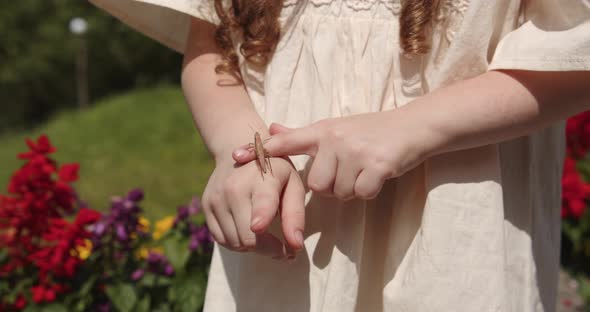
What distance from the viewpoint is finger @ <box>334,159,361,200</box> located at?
971 mm

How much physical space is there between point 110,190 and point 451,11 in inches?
187

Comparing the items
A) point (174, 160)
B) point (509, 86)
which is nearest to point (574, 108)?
point (509, 86)

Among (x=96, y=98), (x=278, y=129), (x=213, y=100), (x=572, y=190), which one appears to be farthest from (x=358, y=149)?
(x=96, y=98)

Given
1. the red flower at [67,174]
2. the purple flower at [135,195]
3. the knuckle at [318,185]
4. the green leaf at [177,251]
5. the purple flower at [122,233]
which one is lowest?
the green leaf at [177,251]

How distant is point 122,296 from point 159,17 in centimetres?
112

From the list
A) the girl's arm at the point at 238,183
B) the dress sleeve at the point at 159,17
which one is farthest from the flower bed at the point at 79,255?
the girl's arm at the point at 238,183

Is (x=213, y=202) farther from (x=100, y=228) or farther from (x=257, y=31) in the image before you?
(x=100, y=228)

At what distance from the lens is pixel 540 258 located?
3.97 ft

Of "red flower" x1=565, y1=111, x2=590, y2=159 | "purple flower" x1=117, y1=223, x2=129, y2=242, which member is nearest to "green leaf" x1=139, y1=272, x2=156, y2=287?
"purple flower" x1=117, y1=223, x2=129, y2=242

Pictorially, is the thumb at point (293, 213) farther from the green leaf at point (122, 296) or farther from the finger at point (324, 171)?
the green leaf at point (122, 296)

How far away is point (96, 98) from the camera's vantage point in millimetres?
8914

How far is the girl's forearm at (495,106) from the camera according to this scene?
981mm

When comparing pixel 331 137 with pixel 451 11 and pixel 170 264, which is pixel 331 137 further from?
pixel 170 264

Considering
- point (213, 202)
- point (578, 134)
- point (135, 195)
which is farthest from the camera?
point (578, 134)
